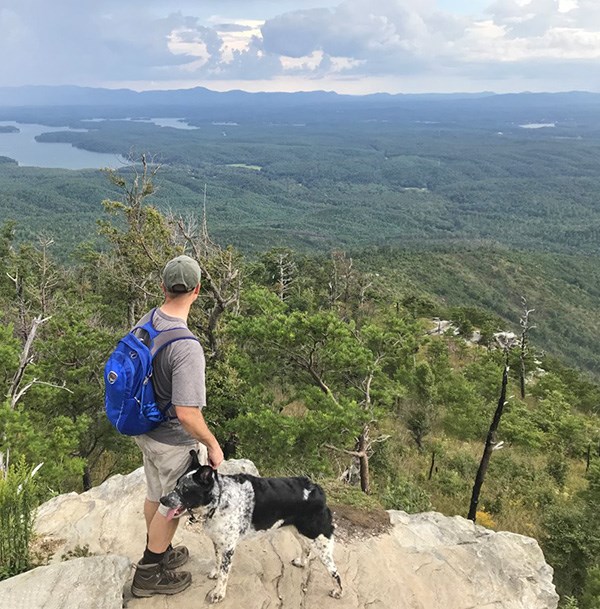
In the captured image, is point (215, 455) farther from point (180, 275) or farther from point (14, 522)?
point (14, 522)

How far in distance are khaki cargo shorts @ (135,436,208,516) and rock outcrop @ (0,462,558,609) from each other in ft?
2.49

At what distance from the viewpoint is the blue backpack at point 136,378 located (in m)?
3.35

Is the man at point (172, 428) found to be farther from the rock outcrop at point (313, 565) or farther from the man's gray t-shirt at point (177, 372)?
the rock outcrop at point (313, 565)

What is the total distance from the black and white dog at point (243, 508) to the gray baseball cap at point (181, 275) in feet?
4.13

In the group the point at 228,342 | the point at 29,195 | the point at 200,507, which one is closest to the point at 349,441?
the point at 228,342

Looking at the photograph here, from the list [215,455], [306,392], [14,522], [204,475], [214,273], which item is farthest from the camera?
[214,273]

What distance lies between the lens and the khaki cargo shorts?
3662mm

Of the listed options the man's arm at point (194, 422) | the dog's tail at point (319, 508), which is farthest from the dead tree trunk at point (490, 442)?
→ the man's arm at point (194, 422)

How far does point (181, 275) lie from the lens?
11.2 ft

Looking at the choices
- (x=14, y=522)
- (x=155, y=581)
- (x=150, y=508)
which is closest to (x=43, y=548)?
(x=14, y=522)

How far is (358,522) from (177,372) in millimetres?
3686

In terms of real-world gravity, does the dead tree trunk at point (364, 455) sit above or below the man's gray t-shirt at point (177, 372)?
below

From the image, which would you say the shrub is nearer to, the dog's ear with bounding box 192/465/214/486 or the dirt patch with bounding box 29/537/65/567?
the dirt patch with bounding box 29/537/65/567

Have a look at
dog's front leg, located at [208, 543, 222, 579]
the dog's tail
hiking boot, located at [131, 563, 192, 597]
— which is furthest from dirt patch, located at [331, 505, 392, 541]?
hiking boot, located at [131, 563, 192, 597]
